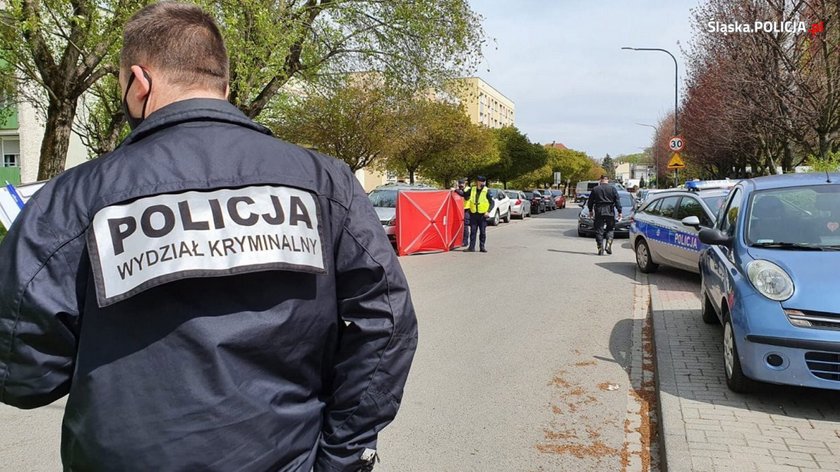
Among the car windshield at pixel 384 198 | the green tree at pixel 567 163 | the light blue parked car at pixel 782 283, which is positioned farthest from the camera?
the green tree at pixel 567 163

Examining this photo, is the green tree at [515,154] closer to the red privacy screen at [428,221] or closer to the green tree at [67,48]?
the red privacy screen at [428,221]

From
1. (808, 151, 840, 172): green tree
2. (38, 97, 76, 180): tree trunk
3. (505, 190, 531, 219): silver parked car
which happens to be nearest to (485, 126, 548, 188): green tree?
(505, 190, 531, 219): silver parked car

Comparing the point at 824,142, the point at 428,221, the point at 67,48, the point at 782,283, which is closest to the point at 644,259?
the point at 428,221

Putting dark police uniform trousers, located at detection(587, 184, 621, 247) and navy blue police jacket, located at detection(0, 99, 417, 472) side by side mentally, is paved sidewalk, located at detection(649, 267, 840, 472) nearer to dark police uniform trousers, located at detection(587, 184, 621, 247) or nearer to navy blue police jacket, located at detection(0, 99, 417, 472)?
navy blue police jacket, located at detection(0, 99, 417, 472)

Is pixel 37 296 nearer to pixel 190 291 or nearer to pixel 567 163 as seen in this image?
pixel 190 291

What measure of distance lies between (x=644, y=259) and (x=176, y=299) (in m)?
11.1

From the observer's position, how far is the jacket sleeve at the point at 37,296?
137cm

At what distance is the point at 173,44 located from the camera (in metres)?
1.56

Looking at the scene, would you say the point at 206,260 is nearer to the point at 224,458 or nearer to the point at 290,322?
the point at 290,322

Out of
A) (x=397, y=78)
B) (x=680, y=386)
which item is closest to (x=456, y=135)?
(x=397, y=78)

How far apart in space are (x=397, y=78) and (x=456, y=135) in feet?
69.2

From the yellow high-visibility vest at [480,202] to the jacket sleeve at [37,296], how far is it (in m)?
13.4

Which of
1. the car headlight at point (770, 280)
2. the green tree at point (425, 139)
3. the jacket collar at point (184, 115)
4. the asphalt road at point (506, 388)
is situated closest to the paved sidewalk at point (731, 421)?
the asphalt road at point (506, 388)

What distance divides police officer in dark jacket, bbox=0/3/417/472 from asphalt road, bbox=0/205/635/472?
238cm
